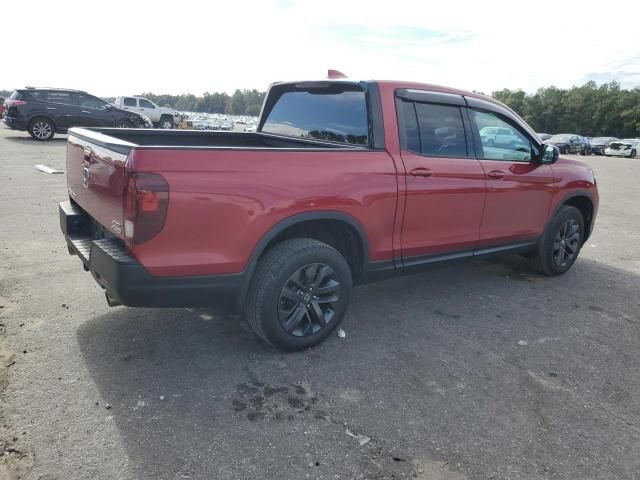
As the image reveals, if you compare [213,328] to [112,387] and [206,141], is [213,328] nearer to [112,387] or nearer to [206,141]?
[112,387]

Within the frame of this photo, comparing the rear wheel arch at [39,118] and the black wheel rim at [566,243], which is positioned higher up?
the rear wheel arch at [39,118]

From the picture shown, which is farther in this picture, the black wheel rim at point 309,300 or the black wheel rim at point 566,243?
the black wheel rim at point 566,243

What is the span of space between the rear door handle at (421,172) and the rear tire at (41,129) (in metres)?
16.9

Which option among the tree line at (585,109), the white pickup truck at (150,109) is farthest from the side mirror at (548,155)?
the tree line at (585,109)

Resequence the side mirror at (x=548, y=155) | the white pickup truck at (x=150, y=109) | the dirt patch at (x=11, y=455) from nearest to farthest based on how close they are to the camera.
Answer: the dirt patch at (x=11, y=455) → the side mirror at (x=548, y=155) → the white pickup truck at (x=150, y=109)

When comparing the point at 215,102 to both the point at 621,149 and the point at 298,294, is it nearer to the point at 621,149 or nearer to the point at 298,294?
the point at 621,149

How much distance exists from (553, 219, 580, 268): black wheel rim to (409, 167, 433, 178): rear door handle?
216 centimetres

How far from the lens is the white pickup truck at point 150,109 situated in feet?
90.0

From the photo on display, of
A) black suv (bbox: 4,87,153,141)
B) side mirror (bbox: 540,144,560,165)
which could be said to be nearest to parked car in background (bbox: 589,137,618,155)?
black suv (bbox: 4,87,153,141)

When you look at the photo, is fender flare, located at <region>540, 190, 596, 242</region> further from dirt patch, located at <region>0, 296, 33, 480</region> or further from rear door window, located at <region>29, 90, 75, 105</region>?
rear door window, located at <region>29, 90, 75, 105</region>

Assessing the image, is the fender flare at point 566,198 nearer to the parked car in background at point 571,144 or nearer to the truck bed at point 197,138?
the truck bed at point 197,138

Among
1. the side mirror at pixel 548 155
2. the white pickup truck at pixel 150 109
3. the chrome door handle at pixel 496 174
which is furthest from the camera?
the white pickup truck at pixel 150 109

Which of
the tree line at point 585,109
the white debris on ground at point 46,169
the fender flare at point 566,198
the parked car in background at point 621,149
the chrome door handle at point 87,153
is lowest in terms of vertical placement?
the white debris on ground at point 46,169

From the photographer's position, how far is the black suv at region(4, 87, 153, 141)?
16.3 m
